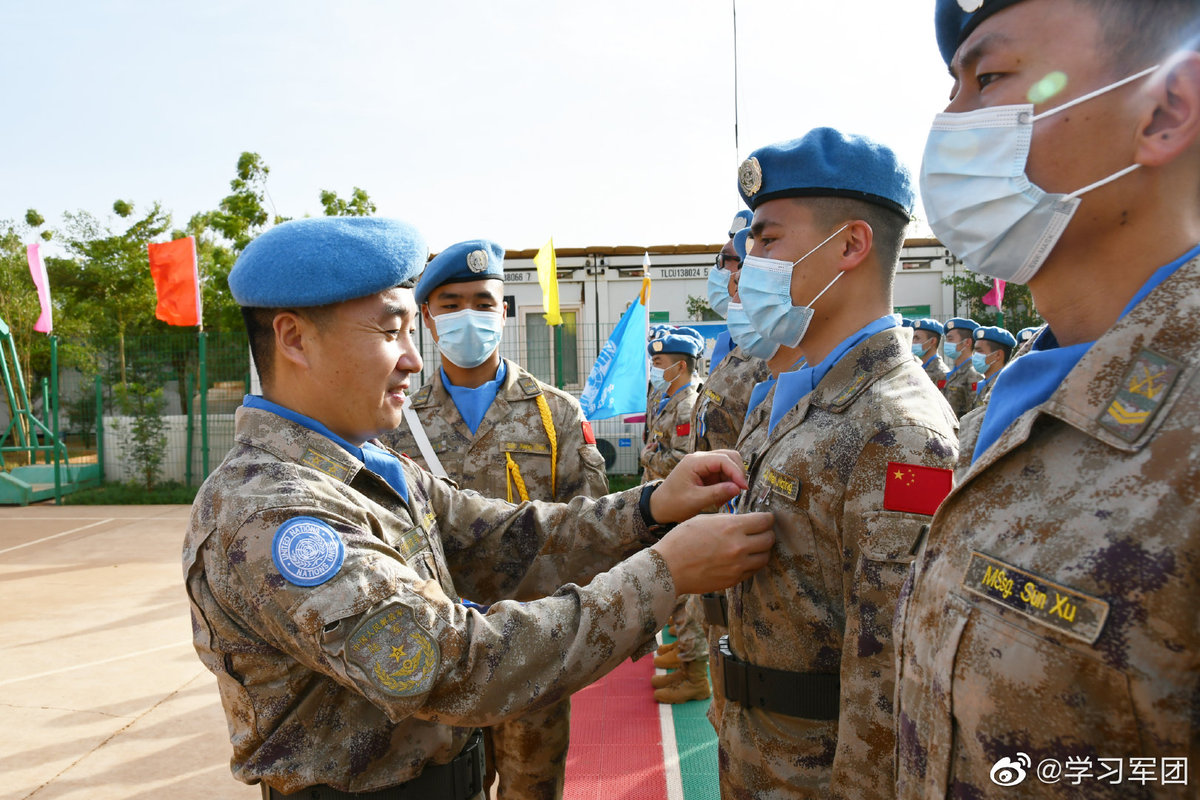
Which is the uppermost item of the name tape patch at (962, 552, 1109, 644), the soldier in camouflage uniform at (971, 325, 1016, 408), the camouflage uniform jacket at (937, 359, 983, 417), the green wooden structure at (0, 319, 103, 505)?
the name tape patch at (962, 552, 1109, 644)

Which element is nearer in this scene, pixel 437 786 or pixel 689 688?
pixel 437 786

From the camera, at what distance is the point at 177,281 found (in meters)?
12.3

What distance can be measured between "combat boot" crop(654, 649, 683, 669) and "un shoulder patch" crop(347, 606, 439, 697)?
441 centimetres

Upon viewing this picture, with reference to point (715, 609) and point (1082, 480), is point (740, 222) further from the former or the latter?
point (1082, 480)

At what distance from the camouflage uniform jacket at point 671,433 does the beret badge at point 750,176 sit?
4360mm

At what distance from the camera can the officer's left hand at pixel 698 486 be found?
7.37 feet

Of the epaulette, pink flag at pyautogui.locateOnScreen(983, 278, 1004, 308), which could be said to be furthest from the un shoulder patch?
pink flag at pyautogui.locateOnScreen(983, 278, 1004, 308)

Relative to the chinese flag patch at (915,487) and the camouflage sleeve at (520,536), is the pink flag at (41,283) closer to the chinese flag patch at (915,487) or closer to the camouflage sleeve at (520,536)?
the camouflage sleeve at (520,536)

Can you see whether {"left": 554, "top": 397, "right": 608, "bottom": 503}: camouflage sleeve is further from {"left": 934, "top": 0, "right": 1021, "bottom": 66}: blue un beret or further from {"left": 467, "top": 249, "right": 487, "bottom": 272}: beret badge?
{"left": 934, "top": 0, "right": 1021, "bottom": 66}: blue un beret

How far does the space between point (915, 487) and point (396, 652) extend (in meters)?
1.14

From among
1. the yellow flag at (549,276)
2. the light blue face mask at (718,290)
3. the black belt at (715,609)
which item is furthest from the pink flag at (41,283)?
the black belt at (715,609)

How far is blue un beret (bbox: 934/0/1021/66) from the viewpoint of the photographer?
4.17ft

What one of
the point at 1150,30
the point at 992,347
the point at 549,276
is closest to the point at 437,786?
the point at 1150,30

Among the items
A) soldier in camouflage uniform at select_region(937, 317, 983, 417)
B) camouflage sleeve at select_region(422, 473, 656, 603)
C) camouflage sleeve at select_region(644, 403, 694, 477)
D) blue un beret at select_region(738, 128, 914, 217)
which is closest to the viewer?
blue un beret at select_region(738, 128, 914, 217)
